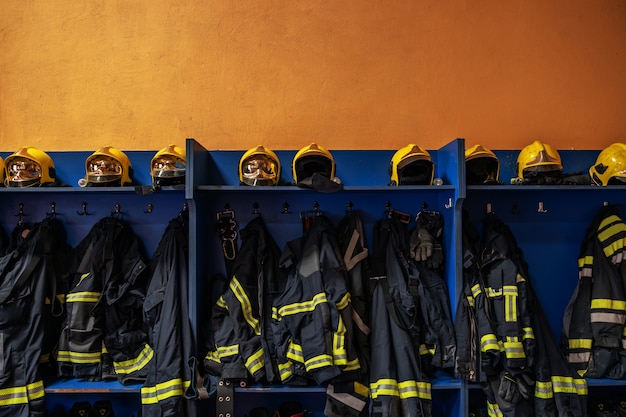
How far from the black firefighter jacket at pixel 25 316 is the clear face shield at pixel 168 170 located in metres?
0.74

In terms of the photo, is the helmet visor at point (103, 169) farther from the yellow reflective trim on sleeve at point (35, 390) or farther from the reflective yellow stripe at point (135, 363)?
the yellow reflective trim on sleeve at point (35, 390)

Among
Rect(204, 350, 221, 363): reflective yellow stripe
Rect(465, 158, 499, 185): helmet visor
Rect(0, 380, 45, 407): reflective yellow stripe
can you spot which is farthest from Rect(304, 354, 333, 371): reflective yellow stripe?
Rect(0, 380, 45, 407): reflective yellow stripe

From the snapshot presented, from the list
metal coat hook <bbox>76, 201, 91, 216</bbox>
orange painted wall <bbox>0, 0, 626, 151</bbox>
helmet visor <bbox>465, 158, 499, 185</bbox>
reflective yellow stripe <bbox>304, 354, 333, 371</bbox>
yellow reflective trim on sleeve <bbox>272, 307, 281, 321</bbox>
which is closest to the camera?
reflective yellow stripe <bbox>304, 354, 333, 371</bbox>

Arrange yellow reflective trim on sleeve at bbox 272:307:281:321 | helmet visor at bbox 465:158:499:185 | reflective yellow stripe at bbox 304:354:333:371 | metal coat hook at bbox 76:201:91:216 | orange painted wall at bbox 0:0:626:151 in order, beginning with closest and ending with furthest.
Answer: reflective yellow stripe at bbox 304:354:333:371, yellow reflective trim on sleeve at bbox 272:307:281:321, helmet visor at bbox 465:158:499:185, metal coat hook at bbox 76:201:91:216, orange painted wall at bbox 0:0:626:151

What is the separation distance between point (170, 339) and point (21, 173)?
1247 millimetres

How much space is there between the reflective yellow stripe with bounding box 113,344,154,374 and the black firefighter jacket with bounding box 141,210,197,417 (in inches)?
2.1

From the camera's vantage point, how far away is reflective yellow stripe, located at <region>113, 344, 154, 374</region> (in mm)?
2322

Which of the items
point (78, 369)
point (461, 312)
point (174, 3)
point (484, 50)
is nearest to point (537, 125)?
point (484, 50)

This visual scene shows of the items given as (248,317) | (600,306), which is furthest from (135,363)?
(600,306)

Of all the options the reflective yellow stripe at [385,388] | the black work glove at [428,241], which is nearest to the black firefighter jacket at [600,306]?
the black work glove at [428,241]

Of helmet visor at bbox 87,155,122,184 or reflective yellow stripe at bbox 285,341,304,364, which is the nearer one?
reflective yellow stripe at bbox 285,341,304,364

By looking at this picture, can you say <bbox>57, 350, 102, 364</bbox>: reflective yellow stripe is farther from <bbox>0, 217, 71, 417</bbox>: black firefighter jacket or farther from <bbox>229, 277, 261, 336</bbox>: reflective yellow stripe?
<bbox>229, 277, 261, 336</bbox>: reflective yellow stripe

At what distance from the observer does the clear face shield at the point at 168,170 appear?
2.38 meters

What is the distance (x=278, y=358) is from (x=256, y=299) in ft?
1.09
